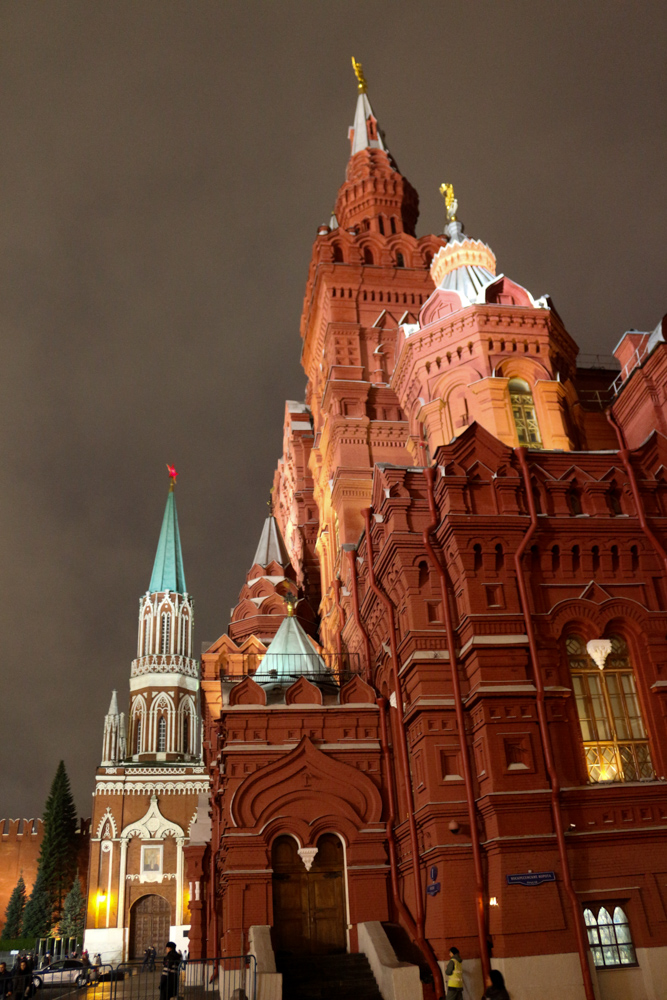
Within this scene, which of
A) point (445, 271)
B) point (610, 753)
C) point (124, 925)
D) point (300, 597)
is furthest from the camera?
point (124, 925)

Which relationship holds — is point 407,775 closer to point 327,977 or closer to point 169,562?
point 327,977

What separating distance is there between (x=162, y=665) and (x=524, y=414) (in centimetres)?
4711

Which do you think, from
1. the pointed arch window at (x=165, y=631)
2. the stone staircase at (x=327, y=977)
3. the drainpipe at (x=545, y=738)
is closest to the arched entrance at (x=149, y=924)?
the pointed arch window at (x=165, y=631)

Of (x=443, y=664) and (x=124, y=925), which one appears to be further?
(x=124, y=925)

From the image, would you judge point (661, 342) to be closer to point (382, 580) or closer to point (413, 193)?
point (382, 580)

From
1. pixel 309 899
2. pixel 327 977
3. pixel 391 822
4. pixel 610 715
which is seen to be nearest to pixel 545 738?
pixel 610 715

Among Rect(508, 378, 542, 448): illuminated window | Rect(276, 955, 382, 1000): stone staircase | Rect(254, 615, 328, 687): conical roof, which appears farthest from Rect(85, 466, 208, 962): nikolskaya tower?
Rect(508, 378, 542, 448): illuminated window

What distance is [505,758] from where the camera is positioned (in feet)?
50.8

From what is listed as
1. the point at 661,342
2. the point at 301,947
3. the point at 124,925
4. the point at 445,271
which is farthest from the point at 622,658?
the point at 124,925

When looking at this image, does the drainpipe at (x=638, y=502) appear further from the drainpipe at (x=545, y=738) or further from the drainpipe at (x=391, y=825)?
the drainpipe at (x=391, y=825)

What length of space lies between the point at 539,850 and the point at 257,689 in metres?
7.35

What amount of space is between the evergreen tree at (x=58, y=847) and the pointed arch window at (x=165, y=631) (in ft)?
50.0

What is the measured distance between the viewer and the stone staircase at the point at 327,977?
1608 cm

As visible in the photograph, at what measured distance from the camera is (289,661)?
2322 cm
